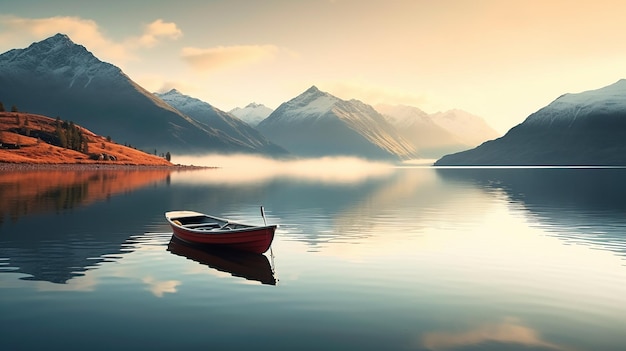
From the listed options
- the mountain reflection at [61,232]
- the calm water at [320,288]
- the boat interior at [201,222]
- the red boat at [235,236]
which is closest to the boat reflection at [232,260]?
the calm water at [320,288]

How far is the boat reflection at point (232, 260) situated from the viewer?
32719 millimetres

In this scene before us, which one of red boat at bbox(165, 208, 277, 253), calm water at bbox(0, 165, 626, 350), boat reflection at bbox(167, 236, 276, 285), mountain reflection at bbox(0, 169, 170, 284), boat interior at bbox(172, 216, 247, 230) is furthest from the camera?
boat interior at bbox(172, 216, 247, 230)

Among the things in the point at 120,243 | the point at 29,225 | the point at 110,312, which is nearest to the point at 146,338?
the point at 110,312

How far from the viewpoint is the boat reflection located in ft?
107

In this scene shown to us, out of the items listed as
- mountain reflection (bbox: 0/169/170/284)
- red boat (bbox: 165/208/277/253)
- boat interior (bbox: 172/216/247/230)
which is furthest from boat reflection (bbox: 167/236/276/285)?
mountain reflection (bbox: 0/169/170/284)

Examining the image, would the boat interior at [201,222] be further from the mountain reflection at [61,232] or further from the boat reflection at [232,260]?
the mountain reflection at [61,232]

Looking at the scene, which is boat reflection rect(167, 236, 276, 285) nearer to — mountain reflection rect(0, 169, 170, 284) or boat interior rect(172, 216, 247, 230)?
boat interior rect(172, 216, 247, 230)

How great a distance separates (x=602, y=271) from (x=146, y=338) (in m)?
31.9

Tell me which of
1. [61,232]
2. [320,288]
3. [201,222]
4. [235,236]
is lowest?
[320,288]

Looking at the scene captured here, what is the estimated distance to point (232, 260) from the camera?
37531mm


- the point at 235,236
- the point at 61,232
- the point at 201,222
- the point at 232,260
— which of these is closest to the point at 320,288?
the point at 232,260

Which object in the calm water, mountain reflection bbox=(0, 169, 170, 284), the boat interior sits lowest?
the calm water

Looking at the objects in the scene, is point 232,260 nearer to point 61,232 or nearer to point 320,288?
point 320,288

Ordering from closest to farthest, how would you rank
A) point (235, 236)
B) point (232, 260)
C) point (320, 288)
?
1. point (320, 288)
2. point (232, 260)
3. point (235, 236)
